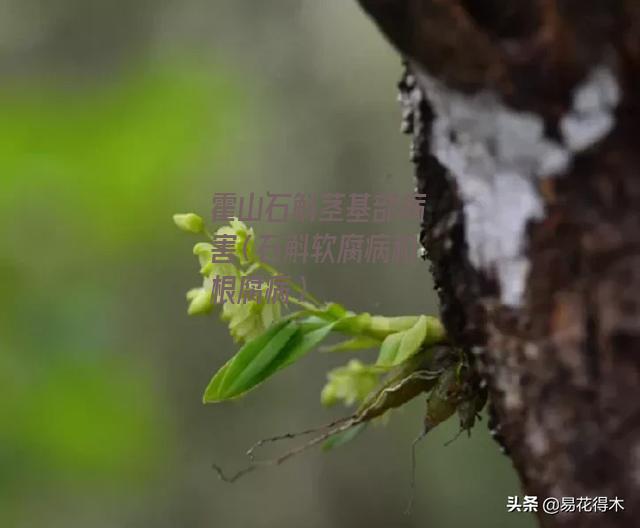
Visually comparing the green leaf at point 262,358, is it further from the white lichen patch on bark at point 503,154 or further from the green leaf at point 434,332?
the white lichen patch on bark at point 503,154

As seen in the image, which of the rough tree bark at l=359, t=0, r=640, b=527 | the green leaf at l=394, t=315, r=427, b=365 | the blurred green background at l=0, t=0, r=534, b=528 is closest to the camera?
the rough tree bark at l=359, t=0, r=640, b=527

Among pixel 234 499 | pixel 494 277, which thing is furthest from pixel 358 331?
pixel 234 499

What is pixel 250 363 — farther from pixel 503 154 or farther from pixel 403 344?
pixel 503 154

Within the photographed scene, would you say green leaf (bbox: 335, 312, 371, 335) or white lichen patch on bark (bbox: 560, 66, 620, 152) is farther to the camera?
green leaf (bbox: 335, 312, 371, 335)

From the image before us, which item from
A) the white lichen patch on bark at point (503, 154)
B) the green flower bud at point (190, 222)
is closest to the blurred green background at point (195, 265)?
the green flower bud at point (190, 222)

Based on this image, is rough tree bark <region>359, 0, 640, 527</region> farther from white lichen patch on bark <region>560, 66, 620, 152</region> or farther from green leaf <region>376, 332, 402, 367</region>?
green leaf <region>376, 332, 402, 367</region>

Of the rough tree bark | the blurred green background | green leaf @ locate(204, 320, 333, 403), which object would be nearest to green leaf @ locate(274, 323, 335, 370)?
green leaf @ locate(204, 320, 333, 403)
